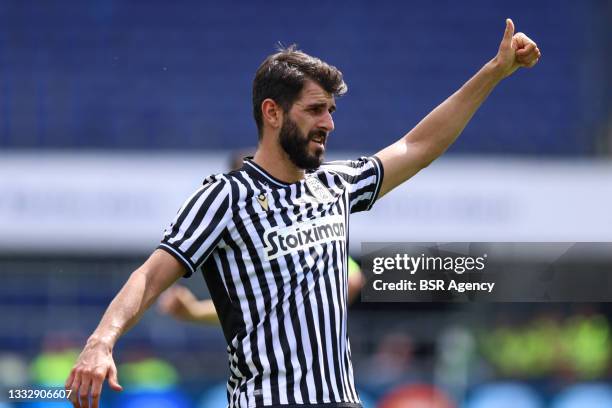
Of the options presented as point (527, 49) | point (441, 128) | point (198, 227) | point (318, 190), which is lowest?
point (198, 227)

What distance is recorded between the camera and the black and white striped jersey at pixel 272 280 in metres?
2.96

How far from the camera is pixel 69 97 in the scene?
1101cm

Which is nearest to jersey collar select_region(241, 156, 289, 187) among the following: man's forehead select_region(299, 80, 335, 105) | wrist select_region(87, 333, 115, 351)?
man's forehead select_region(299, 80, 335, 105)

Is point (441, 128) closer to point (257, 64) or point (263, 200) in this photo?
point (263, 200)

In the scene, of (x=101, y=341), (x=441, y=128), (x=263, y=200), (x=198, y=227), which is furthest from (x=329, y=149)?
(x=101, y=341)

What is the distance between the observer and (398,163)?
11.1 ft

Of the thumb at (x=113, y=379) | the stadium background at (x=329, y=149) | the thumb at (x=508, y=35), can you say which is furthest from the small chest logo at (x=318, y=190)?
the stadium background at (x=329, y=149)

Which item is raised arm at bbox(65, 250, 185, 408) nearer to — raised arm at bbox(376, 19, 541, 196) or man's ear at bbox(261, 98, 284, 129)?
man's ear at bbox(261, 98, 284, 129)

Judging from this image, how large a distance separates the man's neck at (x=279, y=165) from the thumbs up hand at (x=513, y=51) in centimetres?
66

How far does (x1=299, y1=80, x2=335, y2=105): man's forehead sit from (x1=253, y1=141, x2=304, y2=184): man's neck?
14cm

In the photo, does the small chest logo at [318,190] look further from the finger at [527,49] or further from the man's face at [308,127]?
the finger at [527,49]

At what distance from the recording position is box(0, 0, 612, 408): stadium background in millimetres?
8922

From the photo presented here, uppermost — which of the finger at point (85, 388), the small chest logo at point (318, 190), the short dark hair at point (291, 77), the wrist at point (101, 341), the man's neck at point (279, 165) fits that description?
the short dark hair at point (291, 77)

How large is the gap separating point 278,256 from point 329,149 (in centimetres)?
751
